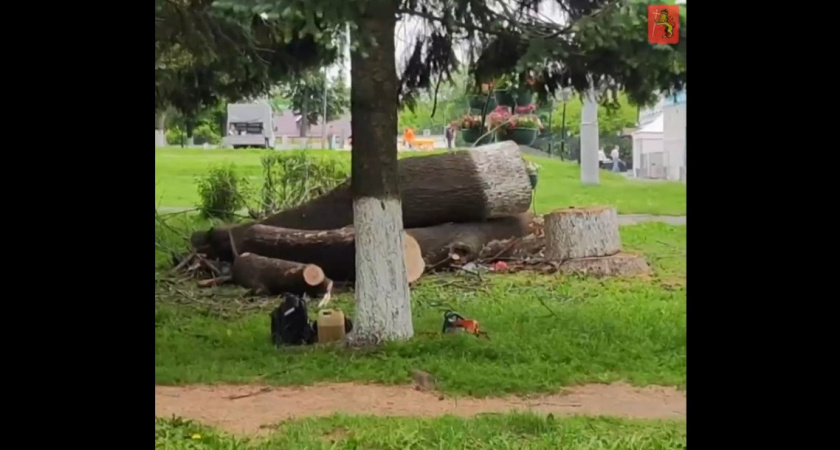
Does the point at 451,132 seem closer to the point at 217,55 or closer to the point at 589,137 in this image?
the point at 589,137

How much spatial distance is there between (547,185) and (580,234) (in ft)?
0.70

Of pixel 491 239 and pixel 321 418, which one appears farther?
pixel 491 239

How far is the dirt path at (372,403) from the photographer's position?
2.82 metres

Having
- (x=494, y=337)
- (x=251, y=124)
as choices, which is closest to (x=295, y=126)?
(x=251, y=124)

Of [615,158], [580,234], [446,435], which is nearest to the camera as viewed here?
[446,435]

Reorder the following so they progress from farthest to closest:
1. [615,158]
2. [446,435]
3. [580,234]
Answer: [580,234] < [615,158] < [446,435]

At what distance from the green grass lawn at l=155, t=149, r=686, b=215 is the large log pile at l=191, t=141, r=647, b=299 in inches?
1.8

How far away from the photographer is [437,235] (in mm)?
2994
